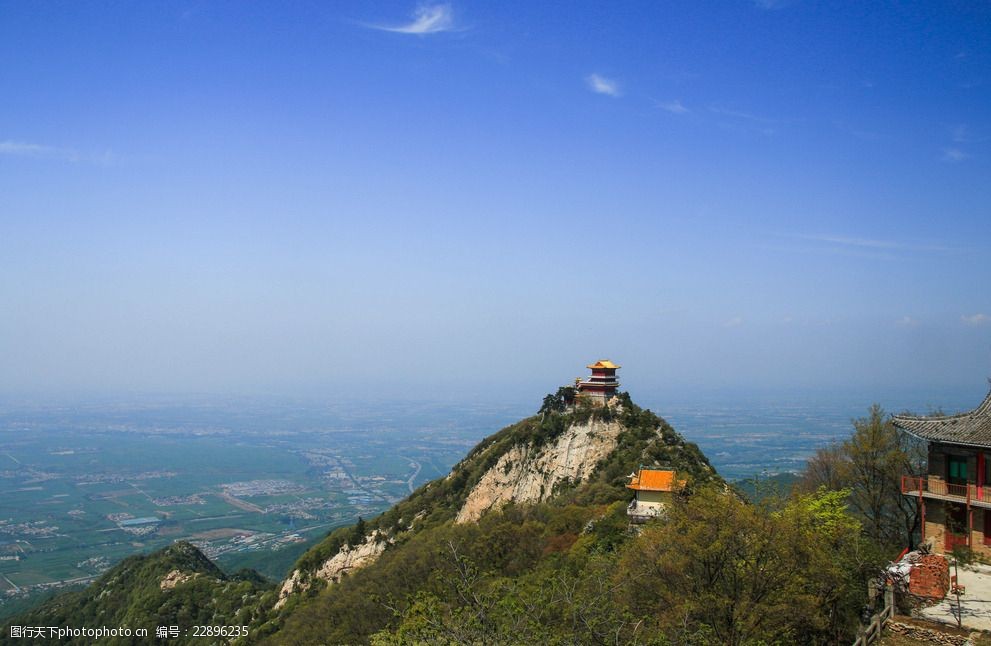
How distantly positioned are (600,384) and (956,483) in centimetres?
2630

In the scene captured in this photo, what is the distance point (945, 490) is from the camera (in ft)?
63.2

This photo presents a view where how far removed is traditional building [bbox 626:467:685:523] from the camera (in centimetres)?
2831

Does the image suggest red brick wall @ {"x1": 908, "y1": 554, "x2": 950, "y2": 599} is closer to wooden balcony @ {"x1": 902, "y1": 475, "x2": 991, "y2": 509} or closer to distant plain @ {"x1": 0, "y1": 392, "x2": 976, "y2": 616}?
wooden balcony @ {"x1": 902, "y1": 475, "x2": 991, "y2": 509}

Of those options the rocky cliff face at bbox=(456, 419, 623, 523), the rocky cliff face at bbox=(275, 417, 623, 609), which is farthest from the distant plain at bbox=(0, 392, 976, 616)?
the rocky cliff face at bbox=(456, 419, 623, 523)

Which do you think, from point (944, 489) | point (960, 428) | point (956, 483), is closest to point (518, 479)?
point (944, 489)

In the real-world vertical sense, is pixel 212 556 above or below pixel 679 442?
below

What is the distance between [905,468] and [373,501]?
139m

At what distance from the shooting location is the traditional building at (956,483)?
18484 millimetres

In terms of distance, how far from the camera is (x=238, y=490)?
164m

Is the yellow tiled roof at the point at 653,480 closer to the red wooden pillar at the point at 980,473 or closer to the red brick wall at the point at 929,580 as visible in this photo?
the red wooden pillar at the point at 980,473

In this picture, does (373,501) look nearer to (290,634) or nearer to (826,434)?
(826,434)

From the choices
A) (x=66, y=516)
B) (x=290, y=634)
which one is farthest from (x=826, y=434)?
(x=66, y=516)

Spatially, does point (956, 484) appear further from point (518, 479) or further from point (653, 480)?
point (518, 479)

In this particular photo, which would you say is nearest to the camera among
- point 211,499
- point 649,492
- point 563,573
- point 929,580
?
point 929,580
